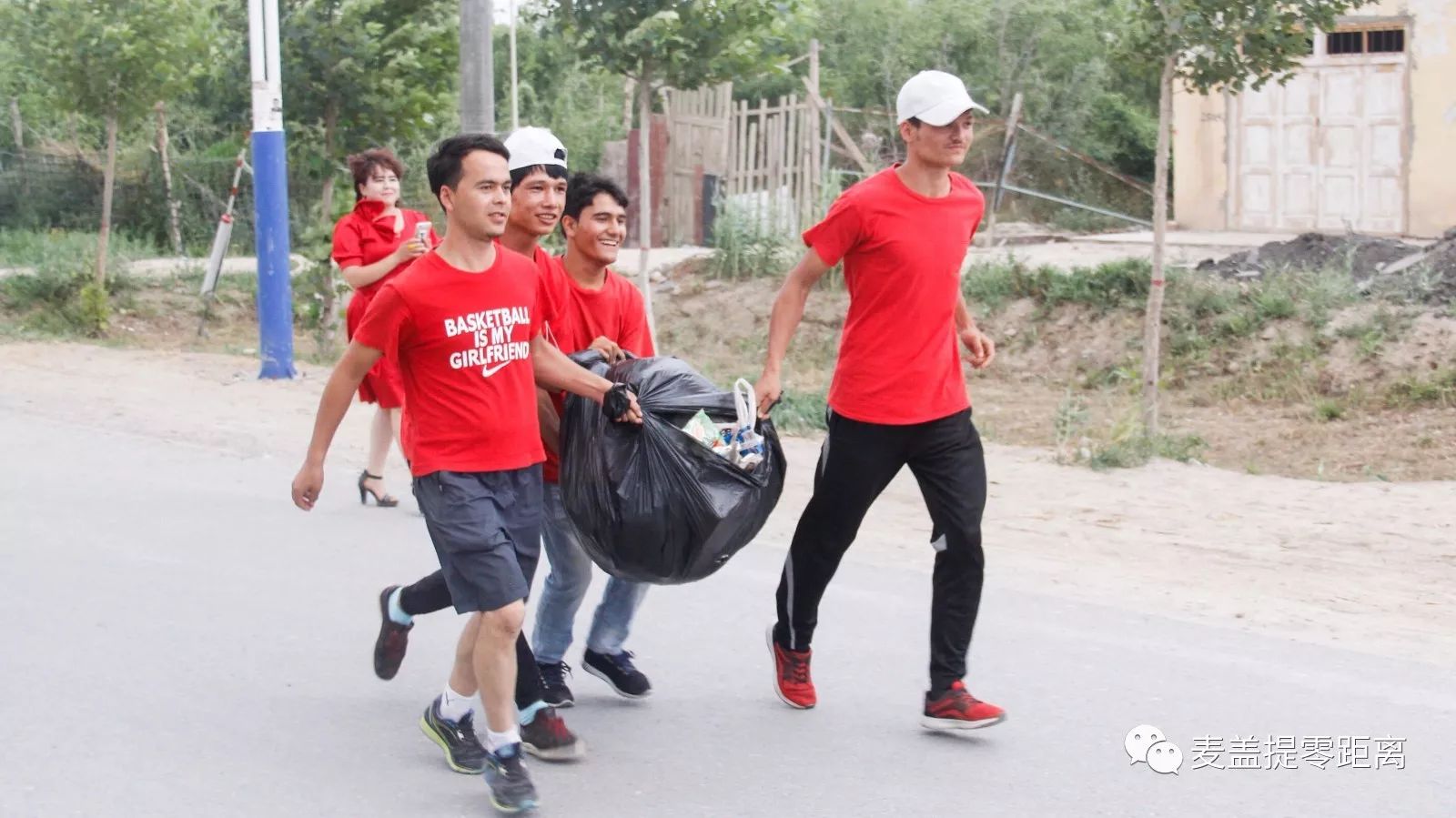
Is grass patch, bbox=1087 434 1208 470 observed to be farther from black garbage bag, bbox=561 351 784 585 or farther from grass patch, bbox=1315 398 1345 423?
black garbage bag, bbox=561 351 784 585

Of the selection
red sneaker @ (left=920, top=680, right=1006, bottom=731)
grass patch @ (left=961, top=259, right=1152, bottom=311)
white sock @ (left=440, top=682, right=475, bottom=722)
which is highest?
grass patch @ (left=961, top=259, right=1152, bottom=311)

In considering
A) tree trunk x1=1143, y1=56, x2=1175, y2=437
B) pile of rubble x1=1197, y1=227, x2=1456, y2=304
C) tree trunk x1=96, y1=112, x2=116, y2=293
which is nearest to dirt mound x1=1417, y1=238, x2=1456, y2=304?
pile of rubble x1=1197, y1=227, x2=1456, y2=304

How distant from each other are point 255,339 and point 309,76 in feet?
10.7

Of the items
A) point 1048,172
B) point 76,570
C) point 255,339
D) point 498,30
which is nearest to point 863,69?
point 1048,172

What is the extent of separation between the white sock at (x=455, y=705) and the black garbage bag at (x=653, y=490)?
1.70 ft

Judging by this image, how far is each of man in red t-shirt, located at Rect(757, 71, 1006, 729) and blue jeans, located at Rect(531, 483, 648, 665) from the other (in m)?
0.66

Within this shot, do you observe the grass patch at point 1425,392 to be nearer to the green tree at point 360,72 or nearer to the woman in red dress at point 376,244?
the woman in red dress at point 376,244

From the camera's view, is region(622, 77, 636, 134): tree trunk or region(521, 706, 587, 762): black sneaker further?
region(622, 77, 636, 134): tree trunk

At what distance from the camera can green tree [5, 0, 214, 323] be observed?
581 inches

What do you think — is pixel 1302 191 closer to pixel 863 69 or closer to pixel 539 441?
pixel 863 69

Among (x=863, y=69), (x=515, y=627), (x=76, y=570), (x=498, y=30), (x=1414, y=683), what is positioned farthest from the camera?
(x=498, y=30)

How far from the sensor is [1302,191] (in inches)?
695

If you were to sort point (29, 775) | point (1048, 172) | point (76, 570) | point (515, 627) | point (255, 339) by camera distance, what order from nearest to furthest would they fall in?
point (515, 627)
point (29, 775)
point (76, 570)
point (255, 339)
point (1048, 172)

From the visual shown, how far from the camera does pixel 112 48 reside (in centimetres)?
1476
